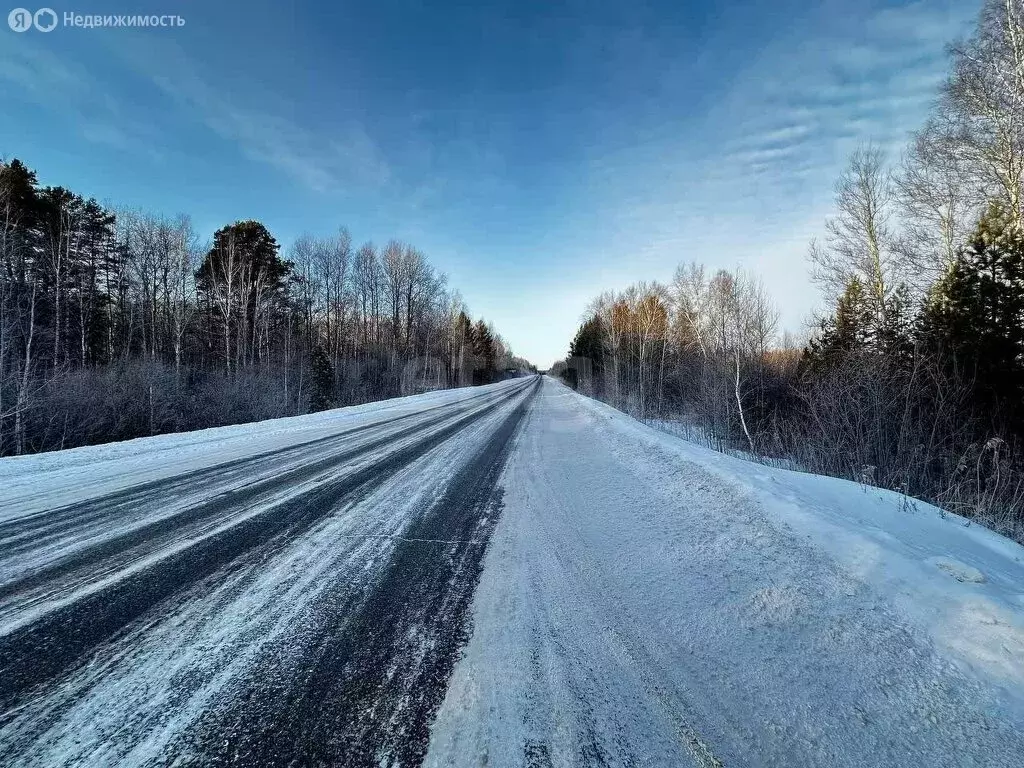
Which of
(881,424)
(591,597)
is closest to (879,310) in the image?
(881,424)

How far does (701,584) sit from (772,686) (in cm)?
97

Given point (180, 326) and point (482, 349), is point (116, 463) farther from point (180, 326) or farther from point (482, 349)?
point (482, 349)

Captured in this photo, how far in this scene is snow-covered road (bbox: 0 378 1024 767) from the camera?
1520 mm

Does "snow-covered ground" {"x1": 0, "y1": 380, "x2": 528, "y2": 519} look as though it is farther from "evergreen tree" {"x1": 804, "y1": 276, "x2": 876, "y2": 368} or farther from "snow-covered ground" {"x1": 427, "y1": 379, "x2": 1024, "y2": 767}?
"evergreen tree" {"x1": 804, "y1": 276, "x2": 876, "y2": 368}

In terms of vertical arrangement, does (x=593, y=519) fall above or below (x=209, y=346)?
below

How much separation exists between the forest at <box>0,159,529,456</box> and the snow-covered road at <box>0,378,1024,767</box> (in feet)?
36.9

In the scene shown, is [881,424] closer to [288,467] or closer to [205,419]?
[288,467]

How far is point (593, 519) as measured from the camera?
4168 millimetres

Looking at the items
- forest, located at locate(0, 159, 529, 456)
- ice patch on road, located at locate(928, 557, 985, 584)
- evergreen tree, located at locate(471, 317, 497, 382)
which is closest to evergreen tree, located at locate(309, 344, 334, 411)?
forest, located at locate(0, 159, 529, 456)

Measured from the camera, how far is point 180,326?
2091cm

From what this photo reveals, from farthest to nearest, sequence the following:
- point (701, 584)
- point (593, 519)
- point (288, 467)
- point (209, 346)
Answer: point (209, 346)
point (288, 467)
point (593, 519)
point (701, 584)

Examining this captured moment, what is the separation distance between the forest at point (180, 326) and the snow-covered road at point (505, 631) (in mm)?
11258

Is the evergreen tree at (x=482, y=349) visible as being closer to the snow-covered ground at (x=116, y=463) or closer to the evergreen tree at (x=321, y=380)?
the evergreen tree at (x=321, y=380)

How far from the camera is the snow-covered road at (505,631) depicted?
152 centimetres
